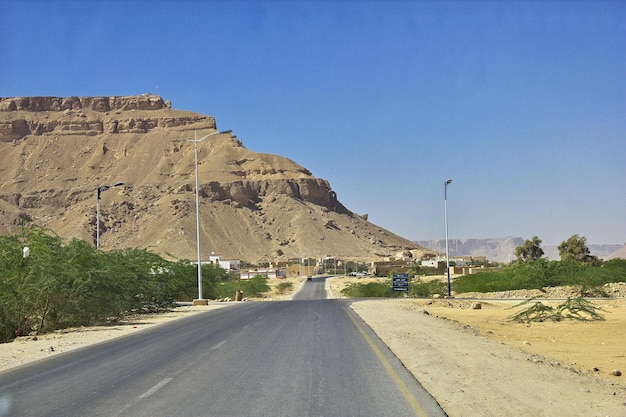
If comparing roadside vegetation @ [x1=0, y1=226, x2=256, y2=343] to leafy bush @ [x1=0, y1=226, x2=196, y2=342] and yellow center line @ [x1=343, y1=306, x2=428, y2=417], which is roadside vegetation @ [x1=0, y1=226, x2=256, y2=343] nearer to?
leafy bush @ [x1=0, y1=226, x2=196, y2=342]

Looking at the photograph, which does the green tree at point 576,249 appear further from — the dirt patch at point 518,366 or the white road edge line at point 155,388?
the white road edge line at point 155,388

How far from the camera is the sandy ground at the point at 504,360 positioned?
10.4 meters

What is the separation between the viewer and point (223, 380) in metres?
12.6

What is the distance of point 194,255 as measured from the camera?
14338 cm

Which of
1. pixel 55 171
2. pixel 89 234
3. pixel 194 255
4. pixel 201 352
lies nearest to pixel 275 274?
pixel 194 255

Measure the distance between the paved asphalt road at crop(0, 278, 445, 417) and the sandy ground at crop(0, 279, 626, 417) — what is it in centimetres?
70

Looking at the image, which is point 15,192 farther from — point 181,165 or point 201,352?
point 201,352

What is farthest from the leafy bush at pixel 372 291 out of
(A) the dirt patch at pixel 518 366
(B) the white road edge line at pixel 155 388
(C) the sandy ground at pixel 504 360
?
(B) the white road edge line at pixel 155 388

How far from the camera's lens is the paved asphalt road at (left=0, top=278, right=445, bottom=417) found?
9977mm

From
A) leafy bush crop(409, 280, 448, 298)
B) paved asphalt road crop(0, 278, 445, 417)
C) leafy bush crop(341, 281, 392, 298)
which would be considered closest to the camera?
paved asphalt road crop(0, 278, 445, 417)

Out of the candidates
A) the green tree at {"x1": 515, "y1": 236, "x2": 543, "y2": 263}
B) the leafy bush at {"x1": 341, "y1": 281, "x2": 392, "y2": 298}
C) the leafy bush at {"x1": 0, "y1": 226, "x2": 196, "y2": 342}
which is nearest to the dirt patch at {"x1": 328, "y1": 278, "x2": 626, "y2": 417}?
the leafy bush at {"x1": 0, "y1": 226, "x2": 196, "y2": 342}

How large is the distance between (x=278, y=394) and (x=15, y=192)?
616ft

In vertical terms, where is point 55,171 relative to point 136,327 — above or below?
above

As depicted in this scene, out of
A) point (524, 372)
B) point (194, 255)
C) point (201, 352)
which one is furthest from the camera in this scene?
point (194, 255)
